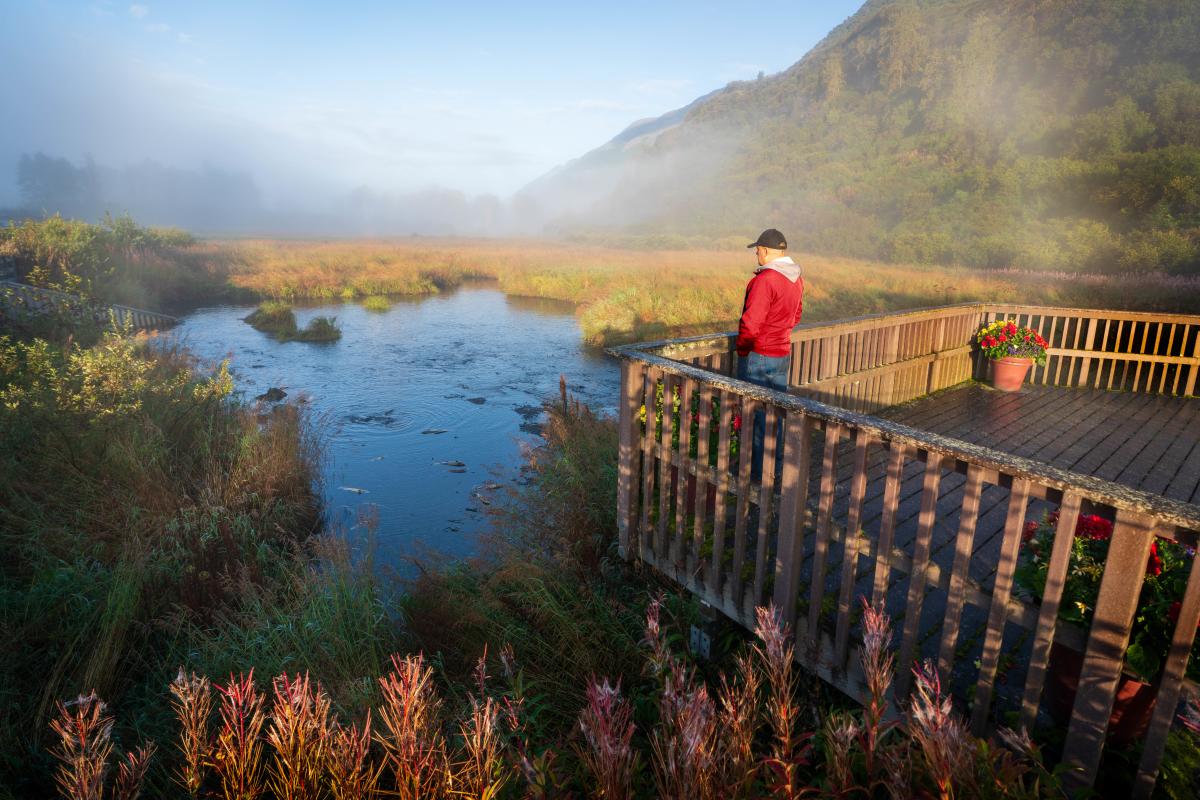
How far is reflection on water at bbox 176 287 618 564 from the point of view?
9156 millimetres

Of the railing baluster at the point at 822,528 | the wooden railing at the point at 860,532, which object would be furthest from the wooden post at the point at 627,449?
the railing baluster at the point at 822,528

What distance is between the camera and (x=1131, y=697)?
2.45m

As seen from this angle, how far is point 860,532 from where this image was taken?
3.24 meters

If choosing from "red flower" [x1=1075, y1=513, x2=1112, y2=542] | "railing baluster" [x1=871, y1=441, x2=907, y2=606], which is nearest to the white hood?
"railing baluster" [x1=871, y1=441, x2=907, y2=606]

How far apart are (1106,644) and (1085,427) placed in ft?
19.8

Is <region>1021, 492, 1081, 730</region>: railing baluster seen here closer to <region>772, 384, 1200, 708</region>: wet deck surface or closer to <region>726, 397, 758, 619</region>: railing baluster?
<region>772, 384, 1200, 708</region>: wet deck surface

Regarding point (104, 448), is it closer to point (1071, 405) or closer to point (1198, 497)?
point (1198, 497)

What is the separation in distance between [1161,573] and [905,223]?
130 feet

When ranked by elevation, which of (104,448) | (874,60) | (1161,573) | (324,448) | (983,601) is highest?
(874,60)

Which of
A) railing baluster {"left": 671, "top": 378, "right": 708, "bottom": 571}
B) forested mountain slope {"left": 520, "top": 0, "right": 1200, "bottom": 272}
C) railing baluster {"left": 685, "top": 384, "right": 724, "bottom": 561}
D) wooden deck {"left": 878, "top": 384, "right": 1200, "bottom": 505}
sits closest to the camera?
railing baluster {"left": 685, "top": 384, "right": 724, "bottom": 561}

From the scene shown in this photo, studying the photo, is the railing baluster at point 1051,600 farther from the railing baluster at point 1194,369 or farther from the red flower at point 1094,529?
the railing baluster at point 1194,369

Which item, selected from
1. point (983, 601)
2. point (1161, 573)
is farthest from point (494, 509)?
point (1161, 573)

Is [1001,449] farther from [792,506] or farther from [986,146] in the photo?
[986,146]

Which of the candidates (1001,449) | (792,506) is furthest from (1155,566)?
(1001,449)
